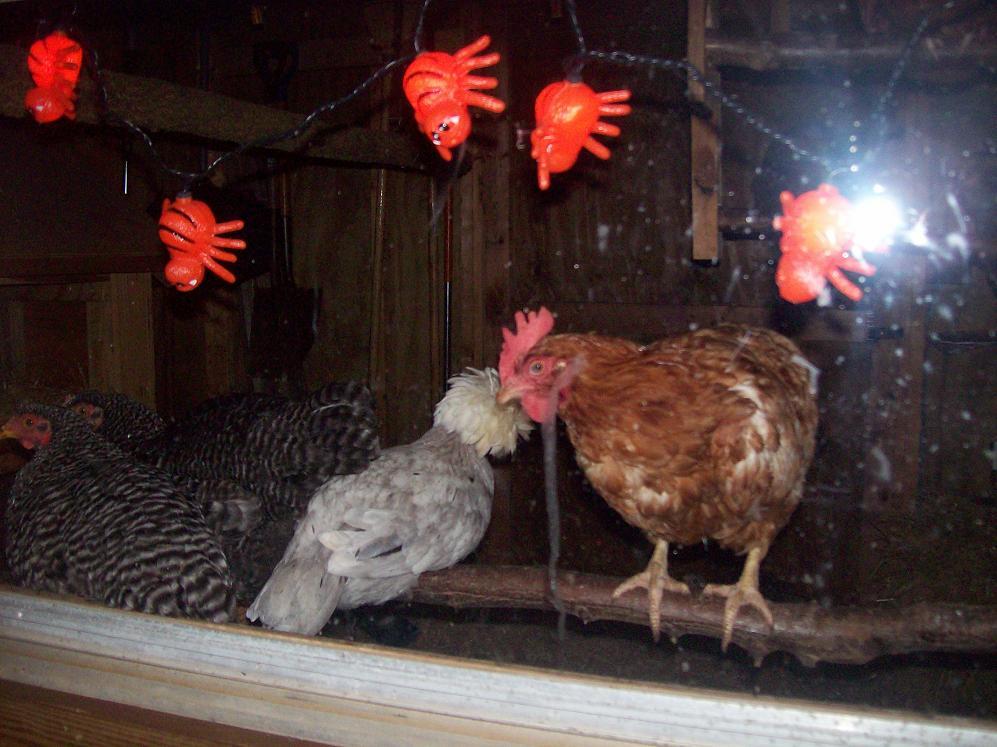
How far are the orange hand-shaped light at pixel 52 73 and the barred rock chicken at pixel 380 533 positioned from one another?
0.93m

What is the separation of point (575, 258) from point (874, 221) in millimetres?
1526

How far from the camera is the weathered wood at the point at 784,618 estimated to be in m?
1.14

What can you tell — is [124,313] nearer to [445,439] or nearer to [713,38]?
[445,439]

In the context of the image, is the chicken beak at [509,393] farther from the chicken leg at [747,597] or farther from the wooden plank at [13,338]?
the wooden plank at [13,338]

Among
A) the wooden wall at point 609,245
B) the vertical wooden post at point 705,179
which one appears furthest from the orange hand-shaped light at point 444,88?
the wooden wall at point 609,245

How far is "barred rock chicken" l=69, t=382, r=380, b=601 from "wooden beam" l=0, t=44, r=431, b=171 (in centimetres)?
69

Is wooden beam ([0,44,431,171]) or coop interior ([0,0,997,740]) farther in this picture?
wooden beam ([0,44,431,171])

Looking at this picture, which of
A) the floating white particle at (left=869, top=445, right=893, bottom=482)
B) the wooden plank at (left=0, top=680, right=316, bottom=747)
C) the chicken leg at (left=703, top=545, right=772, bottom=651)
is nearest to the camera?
the wooden plank at (left=0, top=680, right=316, bottom=747)

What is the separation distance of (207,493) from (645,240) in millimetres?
1463

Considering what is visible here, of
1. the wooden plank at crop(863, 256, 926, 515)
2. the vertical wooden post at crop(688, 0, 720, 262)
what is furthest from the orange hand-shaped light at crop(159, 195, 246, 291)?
the wooden plank at crop(863, 256, 926, 515)

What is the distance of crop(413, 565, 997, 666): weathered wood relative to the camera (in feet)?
3.76

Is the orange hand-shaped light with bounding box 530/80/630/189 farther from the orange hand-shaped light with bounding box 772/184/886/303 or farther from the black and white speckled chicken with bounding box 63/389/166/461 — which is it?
the black and white speckled chicken with bounding box 63/389/166/461

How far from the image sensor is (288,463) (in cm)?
173

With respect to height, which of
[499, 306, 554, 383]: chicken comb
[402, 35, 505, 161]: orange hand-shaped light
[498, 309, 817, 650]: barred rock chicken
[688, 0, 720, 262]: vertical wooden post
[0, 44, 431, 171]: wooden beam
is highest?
[0, 44, 431, 171]: wooden beam
